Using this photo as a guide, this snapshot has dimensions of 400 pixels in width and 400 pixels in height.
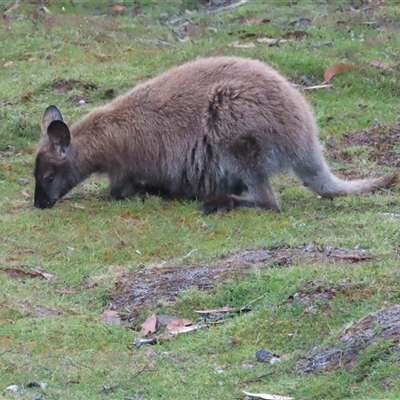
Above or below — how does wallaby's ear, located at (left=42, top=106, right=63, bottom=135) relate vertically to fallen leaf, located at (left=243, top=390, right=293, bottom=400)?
above

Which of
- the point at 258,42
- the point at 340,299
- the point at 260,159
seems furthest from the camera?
the point at 258,42

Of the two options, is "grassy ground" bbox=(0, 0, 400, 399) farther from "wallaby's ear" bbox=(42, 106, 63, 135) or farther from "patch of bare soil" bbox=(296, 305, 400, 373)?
"wallaby's ear" bbox=(42, 106, 63, 135)

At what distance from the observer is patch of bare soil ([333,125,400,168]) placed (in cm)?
1110

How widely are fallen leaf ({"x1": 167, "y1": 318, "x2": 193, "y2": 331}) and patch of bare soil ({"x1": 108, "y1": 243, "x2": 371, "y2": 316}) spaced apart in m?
0.26

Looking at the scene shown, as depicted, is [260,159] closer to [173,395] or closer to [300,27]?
[173,395]

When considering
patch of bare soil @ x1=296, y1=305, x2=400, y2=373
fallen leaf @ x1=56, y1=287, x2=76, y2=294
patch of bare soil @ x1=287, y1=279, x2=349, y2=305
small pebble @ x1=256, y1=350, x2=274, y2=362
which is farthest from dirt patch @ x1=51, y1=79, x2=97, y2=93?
patch of bare soil @ x1=296, y1=305, x2=400, y2=373

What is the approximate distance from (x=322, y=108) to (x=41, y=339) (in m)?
6.75

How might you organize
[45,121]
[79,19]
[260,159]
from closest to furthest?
1. [260,159]
2. [45,121]
3. [79,19]

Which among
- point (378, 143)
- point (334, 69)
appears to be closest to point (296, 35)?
point (334, 69)

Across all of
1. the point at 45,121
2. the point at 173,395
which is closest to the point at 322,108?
the point at 45,121

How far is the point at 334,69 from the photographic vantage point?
44.2 feet

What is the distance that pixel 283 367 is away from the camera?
5.93m

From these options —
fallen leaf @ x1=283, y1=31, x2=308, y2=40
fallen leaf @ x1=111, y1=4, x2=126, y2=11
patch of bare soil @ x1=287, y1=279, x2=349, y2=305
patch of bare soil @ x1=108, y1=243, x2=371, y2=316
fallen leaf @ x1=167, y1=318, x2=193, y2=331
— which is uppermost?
fallen leaf @ x1=111, y1=4, x2=126, y2=11

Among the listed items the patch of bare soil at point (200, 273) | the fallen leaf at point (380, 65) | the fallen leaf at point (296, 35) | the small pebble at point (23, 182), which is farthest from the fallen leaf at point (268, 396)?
the fallen leaf at point (296, 35)
